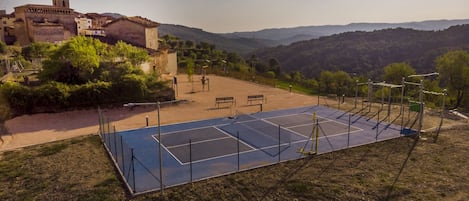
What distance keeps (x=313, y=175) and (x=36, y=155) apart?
537 inches

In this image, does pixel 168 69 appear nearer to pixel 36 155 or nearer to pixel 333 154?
pixel 36 155

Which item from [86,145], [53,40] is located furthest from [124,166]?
[53,40]

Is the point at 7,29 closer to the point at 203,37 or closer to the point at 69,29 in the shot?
the point at 69,29

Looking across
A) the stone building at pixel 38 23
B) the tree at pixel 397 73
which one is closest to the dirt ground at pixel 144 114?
the tree at pixel 397 73

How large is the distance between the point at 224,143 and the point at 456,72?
31.3m

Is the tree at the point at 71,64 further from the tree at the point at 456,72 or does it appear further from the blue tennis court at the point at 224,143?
the tree at the point at 456,72

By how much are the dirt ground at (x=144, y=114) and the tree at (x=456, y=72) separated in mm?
16774

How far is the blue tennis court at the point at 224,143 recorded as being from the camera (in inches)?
612

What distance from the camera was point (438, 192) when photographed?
1364cm

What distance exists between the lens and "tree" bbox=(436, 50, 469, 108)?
37662 millimetres

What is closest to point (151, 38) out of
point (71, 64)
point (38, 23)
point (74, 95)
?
point (71, 64)

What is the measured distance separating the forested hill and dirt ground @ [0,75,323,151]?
46815 mm

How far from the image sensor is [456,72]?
38.2m

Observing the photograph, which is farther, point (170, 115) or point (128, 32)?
point (128, 32)
